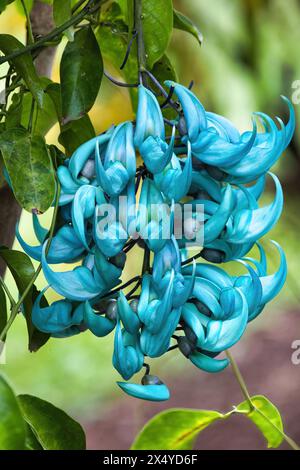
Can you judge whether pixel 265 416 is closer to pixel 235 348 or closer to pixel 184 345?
pixel 184 345

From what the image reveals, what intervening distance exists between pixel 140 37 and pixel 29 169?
190mm

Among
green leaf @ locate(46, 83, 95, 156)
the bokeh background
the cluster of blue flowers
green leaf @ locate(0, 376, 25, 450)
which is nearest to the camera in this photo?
green leaf @ locate(0, 376, 25, 450)

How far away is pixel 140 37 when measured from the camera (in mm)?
915

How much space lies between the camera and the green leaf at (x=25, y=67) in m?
0.91

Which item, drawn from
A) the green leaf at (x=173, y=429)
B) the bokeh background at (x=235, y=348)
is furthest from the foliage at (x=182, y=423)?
the bokeh background at (x=235, y=348)

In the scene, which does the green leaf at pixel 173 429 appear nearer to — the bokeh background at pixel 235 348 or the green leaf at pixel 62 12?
the green leaf at pixel 62 12

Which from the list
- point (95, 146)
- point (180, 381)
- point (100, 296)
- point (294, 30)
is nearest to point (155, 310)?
point (100, 296)

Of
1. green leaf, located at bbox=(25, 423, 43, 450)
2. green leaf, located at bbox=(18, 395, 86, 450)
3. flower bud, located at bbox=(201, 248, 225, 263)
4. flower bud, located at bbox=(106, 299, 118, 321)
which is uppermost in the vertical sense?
flower bud, located at bbox=(201, 248, 225, 263)

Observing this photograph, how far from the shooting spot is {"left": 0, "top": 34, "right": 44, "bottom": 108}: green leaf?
914 millimetres

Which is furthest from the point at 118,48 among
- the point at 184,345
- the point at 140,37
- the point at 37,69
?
the point at 184,345

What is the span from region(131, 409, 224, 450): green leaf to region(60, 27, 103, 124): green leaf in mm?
392

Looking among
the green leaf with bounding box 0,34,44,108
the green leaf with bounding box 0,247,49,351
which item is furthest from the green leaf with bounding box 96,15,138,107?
the green leaf with bounding box 0,247,49,351

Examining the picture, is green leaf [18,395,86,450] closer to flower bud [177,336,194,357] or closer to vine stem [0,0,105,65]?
flower bud [177,336,194,357]
